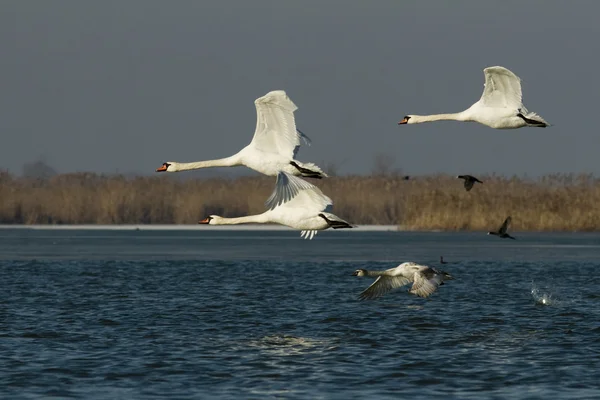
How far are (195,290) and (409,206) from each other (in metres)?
17.8

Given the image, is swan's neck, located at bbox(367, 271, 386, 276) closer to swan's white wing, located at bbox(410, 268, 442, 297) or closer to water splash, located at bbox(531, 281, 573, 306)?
swan's white wing, located at bbox(410, 268, 442, 297)

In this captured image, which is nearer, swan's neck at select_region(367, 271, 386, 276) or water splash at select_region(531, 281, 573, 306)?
swan's neck at select_region(367, 271, 386, 276)

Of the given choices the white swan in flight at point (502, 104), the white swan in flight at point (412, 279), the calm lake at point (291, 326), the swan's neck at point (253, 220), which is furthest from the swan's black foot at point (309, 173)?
the white swan in flight at point (502, 104)

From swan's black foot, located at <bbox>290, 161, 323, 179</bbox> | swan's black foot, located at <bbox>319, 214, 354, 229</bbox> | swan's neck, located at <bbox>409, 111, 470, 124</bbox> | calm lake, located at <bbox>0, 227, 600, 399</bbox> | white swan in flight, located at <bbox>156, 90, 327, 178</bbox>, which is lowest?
calm lake, located at <bbox>0, 227, 600, 399</bbox>

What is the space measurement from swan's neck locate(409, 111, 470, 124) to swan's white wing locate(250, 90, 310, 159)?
2730mm

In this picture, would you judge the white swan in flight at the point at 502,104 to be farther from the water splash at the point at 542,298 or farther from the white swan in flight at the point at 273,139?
the water splash at the point at 542,298

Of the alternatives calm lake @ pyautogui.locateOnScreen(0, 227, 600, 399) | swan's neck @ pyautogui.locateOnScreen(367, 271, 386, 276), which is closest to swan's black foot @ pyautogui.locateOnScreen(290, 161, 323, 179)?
swan's neck @ pyautogui.locateOnScreen(367, 271, 386, 276)

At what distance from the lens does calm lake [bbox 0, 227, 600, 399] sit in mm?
14375

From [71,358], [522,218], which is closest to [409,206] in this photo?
[522,218]

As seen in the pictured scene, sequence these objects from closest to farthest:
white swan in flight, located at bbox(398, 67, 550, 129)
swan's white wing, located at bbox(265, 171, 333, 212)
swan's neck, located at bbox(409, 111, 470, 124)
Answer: swan's white wing, located at bbox(265, 171, 333, 212) → white swan in flight, located at bbox(398, 67, 550, 129) → swan's neck, located at bbox(409, 111, 470, 124)

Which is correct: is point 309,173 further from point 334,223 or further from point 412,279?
point 412,279

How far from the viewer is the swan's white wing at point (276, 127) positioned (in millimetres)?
17625

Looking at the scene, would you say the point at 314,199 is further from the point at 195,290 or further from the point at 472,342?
the point at 195,290

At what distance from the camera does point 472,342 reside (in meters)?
17.8
